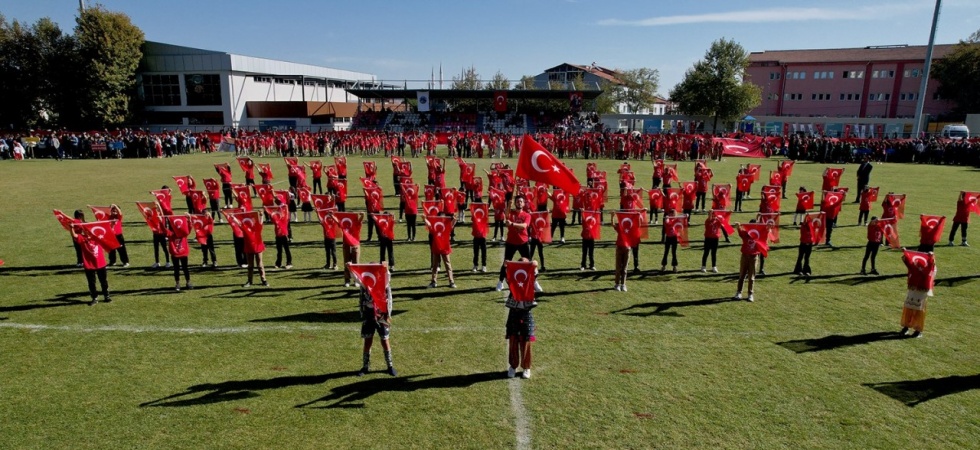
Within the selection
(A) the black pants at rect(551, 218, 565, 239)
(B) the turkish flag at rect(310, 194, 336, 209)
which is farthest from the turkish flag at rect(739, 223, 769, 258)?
(B) the turkish flag at rect(310, 194, 336, 209)

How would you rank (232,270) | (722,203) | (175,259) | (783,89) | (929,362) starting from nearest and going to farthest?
(929,362)
(175,259)
(232,270)
(722,203)
(783,89)

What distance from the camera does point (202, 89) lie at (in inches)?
2420

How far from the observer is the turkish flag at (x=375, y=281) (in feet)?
27.3

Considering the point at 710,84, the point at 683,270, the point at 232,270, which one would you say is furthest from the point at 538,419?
the point at 710,84

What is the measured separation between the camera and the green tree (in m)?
55.1

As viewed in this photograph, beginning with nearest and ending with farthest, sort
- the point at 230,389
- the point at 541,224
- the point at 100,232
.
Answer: the point at 230,389, the point at 100,232, the point at 541,224

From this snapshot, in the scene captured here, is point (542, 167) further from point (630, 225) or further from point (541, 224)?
→ point (541, 224)

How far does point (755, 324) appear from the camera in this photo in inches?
422

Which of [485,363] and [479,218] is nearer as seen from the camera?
[485,363]

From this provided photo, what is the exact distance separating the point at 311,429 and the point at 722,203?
43.9 ft

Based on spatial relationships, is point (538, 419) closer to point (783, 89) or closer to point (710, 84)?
point (710, 84)

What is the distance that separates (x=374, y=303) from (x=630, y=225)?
250 inches

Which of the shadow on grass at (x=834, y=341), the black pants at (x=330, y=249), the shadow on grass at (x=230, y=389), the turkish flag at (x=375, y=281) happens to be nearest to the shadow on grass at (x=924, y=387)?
the shadow on grass at (x=834, y=341)

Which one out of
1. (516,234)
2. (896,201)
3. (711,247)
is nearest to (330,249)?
(516,234)
